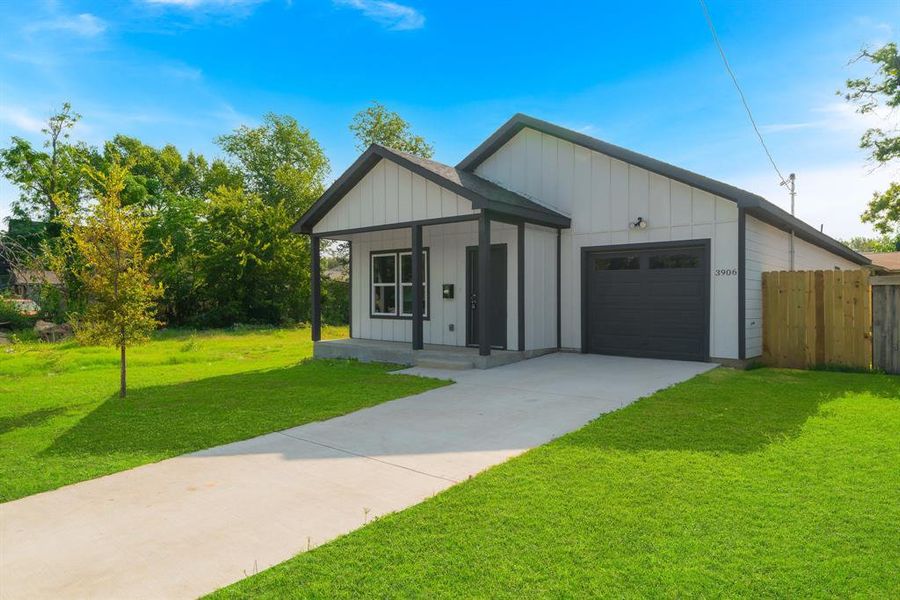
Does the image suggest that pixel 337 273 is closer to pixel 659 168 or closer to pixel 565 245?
pixel 565 245

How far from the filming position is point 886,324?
29.9 feet

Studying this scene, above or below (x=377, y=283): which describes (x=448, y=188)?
above

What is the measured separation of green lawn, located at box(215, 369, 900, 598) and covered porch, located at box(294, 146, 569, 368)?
5349mm

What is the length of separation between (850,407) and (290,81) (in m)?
21.6

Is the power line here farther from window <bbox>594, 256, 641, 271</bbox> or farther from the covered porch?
window <bbox>594, 256, 641, 271</bbox>

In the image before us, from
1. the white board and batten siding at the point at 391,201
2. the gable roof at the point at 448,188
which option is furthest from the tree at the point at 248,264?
the white board and batten siding at the point at 391,201

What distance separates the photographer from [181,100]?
20.5 meters

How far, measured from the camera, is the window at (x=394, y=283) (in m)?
12.9

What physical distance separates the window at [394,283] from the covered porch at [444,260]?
0.08ft

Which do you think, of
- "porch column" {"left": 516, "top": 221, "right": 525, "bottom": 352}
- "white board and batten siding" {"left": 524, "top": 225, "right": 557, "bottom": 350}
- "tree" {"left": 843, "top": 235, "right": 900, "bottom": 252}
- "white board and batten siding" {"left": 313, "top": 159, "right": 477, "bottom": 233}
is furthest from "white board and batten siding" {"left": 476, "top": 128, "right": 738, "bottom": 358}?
"tree" {"left": 843, "top": 235, "right": 900, "bottom": 252}

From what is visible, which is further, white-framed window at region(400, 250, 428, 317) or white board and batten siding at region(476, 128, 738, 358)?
white-framed window at region(400, 250, 428, 317)

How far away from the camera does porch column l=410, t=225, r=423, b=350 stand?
10.4 metres

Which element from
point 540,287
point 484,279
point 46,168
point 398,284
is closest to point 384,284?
point 398,284

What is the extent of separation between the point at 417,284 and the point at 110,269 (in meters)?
5.04
